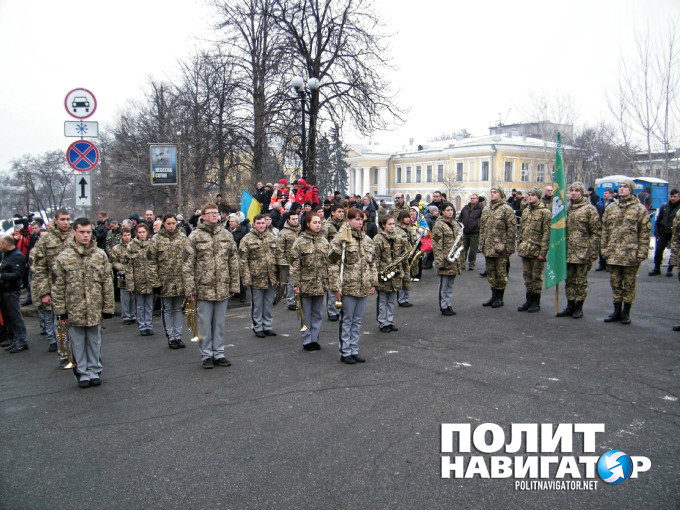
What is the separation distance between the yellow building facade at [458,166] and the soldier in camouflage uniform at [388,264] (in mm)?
52152

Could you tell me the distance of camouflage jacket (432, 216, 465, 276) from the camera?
9211 millimetres

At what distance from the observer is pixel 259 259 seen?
335 inches

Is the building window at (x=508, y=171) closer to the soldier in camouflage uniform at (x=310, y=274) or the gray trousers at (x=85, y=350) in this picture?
the soldier in camouflage uniform at (x=310, y=274)

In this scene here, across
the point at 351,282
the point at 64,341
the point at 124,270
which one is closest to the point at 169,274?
the point at 64,341

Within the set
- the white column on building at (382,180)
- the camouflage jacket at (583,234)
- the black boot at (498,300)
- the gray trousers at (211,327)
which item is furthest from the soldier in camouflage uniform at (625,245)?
the white column on building at (382,180)

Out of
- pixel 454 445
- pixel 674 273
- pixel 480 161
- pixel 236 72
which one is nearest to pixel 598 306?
pixel 674 273

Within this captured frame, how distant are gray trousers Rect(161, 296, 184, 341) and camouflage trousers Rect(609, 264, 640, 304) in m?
7.40

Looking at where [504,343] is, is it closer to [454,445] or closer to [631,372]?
[631,372]

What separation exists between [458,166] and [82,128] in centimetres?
6384

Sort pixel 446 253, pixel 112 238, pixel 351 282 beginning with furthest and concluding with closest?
pixel 112 238, pixel 446 253, pixel 351 282

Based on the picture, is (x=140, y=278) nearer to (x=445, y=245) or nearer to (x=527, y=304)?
(x=445, y=245)

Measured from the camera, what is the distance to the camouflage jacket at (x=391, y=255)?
8.20 m

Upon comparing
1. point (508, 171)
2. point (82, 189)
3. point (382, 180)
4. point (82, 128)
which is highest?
point (382, 180)

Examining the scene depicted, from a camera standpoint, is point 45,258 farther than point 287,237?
No
